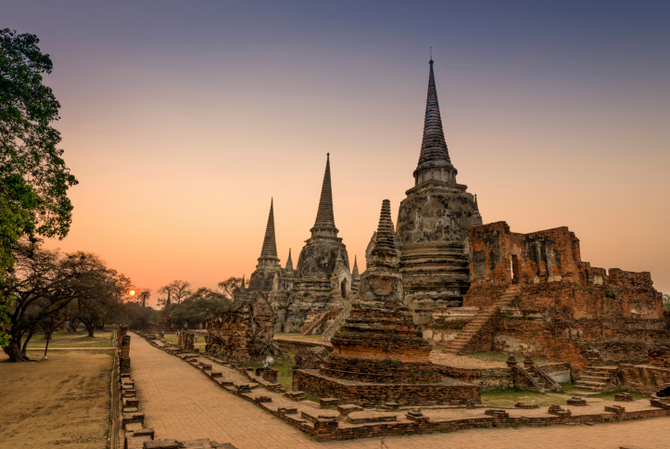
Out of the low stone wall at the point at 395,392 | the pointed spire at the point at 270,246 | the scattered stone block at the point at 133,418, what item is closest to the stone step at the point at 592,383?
the low stone wall at the point at 395,392

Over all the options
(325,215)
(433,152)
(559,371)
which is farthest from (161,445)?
(325,215)

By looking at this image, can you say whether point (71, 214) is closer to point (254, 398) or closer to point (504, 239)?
point (254, 398)

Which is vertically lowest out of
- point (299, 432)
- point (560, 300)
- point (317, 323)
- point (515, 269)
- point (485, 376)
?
point (299, 432)

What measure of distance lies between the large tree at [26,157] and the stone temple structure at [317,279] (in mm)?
22583

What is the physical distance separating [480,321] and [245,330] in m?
9.77

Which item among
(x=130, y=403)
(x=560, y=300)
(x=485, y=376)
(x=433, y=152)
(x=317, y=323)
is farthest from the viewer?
(x=317, y=323)

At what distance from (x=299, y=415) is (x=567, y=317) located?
12670 millimetres

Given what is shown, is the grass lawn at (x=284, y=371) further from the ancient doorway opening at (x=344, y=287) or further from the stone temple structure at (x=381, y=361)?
the ancient doorway opening at (x=344, y=287)

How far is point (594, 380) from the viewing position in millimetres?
14172

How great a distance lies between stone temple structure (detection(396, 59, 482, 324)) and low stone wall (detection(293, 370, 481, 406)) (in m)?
11.4

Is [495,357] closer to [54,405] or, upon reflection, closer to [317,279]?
[54,405]

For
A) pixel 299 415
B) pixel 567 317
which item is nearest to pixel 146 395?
pixel 299 415

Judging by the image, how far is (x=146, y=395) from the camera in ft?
38.3

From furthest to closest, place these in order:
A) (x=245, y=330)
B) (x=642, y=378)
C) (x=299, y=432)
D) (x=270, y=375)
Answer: (x=245, y=330)
(x=642, y=378)
(x=270, y=375)
(x=299, y=432)
